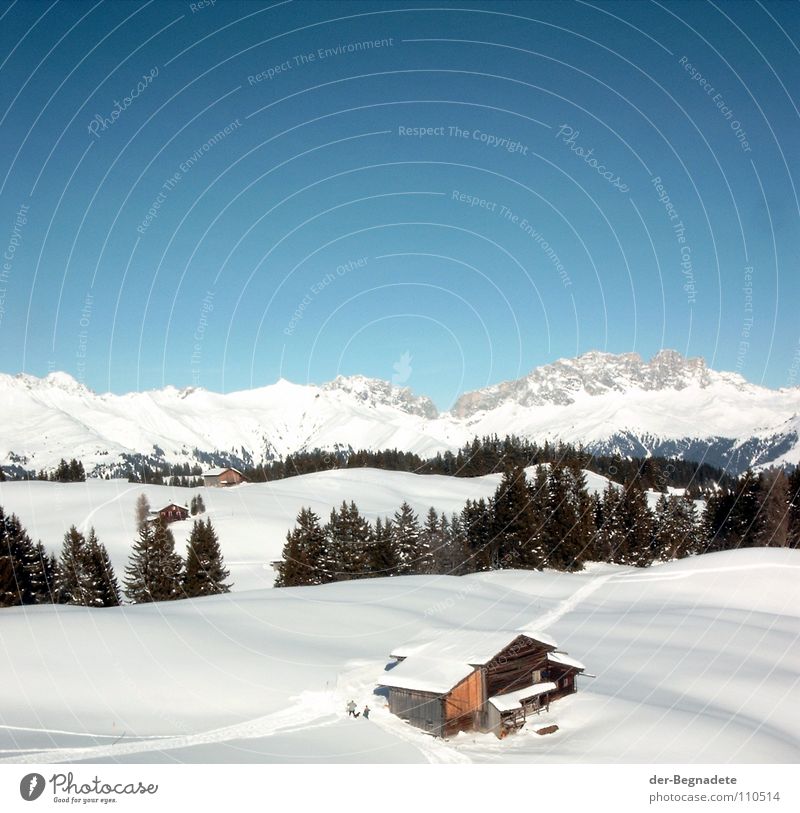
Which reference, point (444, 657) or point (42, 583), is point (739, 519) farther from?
point (42, 583)

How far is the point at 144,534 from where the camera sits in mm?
40000

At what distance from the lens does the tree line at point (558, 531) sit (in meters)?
50.0

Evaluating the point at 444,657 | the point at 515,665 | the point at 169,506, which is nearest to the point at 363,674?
the point at 444,657

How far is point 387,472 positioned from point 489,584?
209 feet

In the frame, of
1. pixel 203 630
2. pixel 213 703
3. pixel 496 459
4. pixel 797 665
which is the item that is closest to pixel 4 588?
pixel 203 630

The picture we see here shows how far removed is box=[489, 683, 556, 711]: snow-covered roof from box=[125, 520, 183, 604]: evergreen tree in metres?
29.2

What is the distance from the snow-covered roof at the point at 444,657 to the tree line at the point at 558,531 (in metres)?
27.8

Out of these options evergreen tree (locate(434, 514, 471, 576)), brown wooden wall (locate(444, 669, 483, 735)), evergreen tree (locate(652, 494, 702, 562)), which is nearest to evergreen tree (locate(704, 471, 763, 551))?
evergreen tree (locate(652, 494, 702, 562))

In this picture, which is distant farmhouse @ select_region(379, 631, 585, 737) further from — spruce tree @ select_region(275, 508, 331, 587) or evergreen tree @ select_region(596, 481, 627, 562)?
evergreen tree @ select_region(596, 481, 627, 562)

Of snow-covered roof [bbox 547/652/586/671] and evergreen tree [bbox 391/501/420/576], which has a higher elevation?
snow-covered roof [bbox 547/652/586/671]

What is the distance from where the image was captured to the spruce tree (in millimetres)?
44812

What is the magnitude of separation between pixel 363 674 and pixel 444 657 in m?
4.01

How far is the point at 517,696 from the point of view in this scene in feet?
60.0

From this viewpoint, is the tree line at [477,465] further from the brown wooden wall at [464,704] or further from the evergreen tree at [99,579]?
the brown wooden wall at [464,704]
